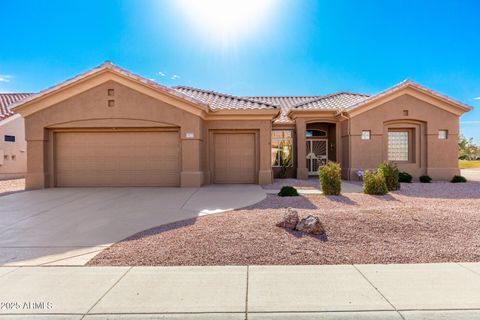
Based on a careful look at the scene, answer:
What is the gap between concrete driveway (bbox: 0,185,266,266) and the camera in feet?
16.1

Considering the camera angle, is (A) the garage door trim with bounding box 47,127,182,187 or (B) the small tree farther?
(B) the small tree

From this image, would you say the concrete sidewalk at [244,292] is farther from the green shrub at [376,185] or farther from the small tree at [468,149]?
the small tree at [468,149]

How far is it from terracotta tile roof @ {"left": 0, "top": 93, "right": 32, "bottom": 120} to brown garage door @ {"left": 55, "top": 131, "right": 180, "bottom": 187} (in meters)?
9.83

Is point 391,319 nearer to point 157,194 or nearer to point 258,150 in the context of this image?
point 157,194

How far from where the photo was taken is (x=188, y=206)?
327 inches

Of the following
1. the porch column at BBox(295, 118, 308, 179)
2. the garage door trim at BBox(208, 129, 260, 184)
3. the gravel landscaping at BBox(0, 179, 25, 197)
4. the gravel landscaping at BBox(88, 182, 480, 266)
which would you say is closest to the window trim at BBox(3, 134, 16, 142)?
the gravel landscaping at BBox(0, 179, 25, 197)

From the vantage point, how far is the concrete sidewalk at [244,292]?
302 centimetres

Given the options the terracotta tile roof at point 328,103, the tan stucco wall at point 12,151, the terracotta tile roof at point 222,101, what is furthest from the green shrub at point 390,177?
the tan stucco wall at point 12,151

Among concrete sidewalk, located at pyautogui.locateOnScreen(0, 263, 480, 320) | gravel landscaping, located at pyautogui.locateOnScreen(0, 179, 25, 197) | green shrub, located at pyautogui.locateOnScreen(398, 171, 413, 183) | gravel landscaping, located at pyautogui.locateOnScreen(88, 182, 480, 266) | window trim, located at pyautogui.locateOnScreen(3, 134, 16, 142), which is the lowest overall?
concrete sidewalk, located at pyautogui.locateOnScreen(0, 263, 480, 320)

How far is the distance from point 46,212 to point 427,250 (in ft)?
30.9

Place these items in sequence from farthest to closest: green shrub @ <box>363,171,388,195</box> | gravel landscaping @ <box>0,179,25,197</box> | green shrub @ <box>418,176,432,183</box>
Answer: green shrub @ <box>418,176,432,183</box> → gravel landscaping @ <box>0,179,25,197</box> → green shrub @ <box>363,171,388,195</box>

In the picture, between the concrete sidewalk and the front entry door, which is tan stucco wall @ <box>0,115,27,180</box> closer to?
the concrete sidewalk

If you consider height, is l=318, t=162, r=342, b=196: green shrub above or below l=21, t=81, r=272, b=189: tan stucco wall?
below

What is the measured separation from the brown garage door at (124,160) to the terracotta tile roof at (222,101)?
9.15 ft
